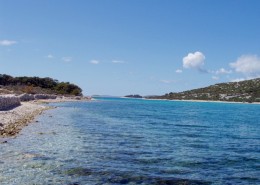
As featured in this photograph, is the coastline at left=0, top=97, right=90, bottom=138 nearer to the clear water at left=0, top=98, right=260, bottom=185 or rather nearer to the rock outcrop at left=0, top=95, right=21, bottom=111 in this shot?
the clear water at left=0, top=98, right=260, bottom=185

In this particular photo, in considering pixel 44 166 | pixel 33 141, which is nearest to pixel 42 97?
pixel 33 141

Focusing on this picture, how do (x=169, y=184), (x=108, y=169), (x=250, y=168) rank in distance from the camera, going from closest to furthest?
(x=169, y=184)
(x=108, y=169)
(x=250, y=168)

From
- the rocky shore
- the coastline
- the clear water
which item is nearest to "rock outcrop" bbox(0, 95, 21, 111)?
the coastline

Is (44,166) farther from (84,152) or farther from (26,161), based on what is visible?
(84,152)

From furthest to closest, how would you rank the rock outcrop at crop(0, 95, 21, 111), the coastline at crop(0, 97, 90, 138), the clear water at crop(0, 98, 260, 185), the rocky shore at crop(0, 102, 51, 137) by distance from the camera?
the rock outcrop at crop(0, 95, 21, 111) → the rocky shore at crop(0, 102, 51, 137) → the coastline at crop(0, 97, 90, 138) → the clear water at crop(0, 98, 260, 185)

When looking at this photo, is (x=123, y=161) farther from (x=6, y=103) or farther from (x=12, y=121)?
(x=6, y=103)

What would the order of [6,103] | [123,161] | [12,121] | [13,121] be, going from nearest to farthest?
[123,161]
[12,121]
[13,121]
[6,103]

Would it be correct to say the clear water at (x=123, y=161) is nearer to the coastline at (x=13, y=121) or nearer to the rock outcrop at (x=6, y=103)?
the coastline at (x=13, y=121)

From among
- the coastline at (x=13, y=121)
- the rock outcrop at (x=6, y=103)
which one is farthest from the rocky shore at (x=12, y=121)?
the rock outcrop at (x=6, y=103)

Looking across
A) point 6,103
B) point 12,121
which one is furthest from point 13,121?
point 6,103

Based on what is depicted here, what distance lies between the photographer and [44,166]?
20.5m

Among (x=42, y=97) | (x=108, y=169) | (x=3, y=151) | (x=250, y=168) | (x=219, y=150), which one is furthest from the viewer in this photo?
(x=42, y=97)

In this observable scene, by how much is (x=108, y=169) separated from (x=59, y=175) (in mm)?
2979

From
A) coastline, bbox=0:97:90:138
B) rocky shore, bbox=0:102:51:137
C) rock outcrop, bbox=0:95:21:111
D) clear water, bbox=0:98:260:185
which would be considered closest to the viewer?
clear water, bbox=0:98:260:185
